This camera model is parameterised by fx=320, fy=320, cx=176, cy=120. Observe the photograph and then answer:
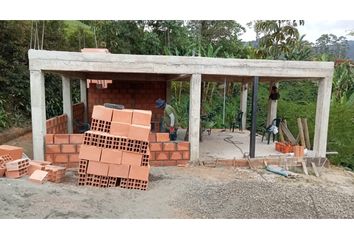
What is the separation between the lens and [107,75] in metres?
12.1

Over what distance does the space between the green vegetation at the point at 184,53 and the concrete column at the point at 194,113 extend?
288 centimetres

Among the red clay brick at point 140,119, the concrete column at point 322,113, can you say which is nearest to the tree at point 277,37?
the concrete column at point 322,113

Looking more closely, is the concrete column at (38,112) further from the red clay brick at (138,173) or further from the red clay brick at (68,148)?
the red clay brick at (138,173)

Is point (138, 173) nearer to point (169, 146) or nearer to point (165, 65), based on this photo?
point (169, 146)

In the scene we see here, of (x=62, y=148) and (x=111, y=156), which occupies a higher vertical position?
(x=111, y=156)

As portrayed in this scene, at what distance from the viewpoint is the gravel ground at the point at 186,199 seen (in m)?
5.52

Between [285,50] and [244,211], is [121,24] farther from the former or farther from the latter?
[244,211]

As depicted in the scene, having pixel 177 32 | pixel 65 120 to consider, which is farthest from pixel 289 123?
pixel 65 120

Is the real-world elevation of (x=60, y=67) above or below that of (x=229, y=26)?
below

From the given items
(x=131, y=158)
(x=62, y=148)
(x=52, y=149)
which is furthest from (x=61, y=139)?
(x=131, y=158)

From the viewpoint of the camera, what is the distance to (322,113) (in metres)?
9.76

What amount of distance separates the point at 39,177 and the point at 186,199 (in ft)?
10.5

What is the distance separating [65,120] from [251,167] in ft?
21.9

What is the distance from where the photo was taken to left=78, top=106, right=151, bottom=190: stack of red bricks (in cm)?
715
